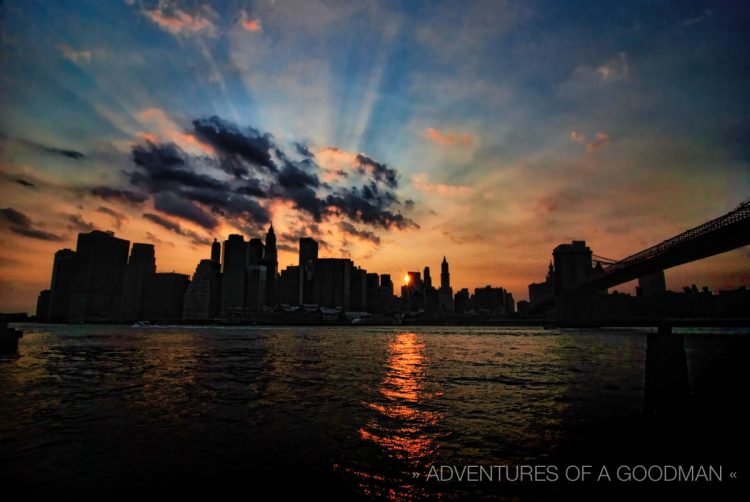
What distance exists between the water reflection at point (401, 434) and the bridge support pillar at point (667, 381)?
774 centimetres

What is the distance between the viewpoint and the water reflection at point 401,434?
8430mm

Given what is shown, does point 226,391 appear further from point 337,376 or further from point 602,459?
point 602,459

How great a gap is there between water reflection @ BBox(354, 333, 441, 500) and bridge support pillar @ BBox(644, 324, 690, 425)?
25.4 feet

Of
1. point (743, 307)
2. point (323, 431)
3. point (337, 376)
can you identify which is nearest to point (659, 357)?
point (323, 431)

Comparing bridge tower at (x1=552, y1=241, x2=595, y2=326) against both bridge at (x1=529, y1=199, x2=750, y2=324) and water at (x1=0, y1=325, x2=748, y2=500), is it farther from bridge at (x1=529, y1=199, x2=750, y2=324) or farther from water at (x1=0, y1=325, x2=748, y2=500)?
water at (x1=0, y1=325, x2=748, y2=500)

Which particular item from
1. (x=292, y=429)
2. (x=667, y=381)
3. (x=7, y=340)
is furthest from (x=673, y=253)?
(x=7, y=340)

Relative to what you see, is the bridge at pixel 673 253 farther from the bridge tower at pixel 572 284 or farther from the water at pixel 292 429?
the water at pixel 292 429

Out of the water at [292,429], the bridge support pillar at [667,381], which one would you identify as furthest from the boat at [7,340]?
the bridge support pillar at [667,381]

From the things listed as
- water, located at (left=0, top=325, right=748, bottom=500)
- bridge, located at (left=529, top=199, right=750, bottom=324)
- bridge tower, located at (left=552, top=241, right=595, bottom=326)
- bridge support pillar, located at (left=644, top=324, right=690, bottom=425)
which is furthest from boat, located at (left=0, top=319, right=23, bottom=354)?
bridge tower, located at (left=552, top=241, right=595, bottom=326)

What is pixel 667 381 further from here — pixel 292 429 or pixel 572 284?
pixel 572 284

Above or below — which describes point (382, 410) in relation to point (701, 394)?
below

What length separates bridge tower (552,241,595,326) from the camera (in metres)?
151

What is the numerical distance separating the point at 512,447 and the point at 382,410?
20.4 feet

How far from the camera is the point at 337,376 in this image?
2633 centimetres
